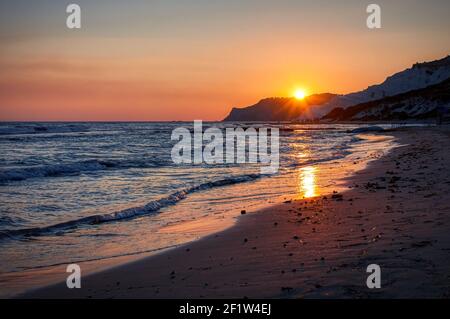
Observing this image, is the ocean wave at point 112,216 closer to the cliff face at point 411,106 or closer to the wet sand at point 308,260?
the wet sand at point 308,260

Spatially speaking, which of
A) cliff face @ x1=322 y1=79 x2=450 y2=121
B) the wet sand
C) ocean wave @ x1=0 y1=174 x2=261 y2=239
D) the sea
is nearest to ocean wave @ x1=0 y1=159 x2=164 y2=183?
the sea

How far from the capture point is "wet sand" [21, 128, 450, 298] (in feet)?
16.4

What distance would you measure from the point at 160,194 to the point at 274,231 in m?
7.00

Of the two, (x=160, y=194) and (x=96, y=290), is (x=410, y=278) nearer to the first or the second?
(x=96, y=290)

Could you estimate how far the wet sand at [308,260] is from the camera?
5.01m

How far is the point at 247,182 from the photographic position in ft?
61.1

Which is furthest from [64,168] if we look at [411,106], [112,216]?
[411,106]

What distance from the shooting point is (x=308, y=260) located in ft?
20.2

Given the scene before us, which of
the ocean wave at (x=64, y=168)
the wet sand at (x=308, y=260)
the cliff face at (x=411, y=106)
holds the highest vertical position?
the cliff face at (x=411, y=106)

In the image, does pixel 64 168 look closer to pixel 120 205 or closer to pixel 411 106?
pixel 120 205

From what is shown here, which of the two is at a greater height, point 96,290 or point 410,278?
point 410,278

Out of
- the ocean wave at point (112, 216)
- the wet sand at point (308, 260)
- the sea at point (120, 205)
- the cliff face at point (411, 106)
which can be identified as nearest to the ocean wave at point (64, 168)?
the sea at point (120, 205)
